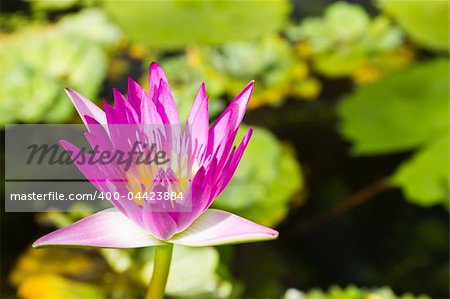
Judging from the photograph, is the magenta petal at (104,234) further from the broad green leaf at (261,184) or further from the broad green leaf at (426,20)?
the broad green leaf at (426,20)

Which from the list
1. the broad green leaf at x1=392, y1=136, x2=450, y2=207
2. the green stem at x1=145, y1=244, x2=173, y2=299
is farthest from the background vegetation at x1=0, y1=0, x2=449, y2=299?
the green stem at x1=145, y1=244, x2=173, y2=299

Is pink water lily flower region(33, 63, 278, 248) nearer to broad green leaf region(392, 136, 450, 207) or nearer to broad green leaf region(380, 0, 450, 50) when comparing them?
broad green leaf region(392, 136, 450, 207)

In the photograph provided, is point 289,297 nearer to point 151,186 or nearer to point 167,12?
point 151,186

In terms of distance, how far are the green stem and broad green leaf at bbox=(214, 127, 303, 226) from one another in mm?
530

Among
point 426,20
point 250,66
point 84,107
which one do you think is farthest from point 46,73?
point 426,20

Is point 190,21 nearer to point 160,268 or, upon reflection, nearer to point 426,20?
point 426,20

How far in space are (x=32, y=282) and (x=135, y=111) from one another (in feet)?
2.10

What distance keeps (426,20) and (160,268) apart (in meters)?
1.21

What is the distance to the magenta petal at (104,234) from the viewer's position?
270 millimetres

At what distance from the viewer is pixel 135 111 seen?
30 centimetres

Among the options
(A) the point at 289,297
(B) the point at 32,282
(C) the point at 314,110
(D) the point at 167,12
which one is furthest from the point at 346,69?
(B) the point at 32,282

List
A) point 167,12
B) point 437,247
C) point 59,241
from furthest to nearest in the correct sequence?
1. point 167,12
2. point 437,247
3. point 59,241

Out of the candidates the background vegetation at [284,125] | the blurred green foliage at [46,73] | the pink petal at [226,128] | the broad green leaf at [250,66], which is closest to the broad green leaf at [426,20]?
the background vegetation at [284,125]

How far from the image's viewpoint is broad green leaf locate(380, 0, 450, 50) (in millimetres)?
1247
